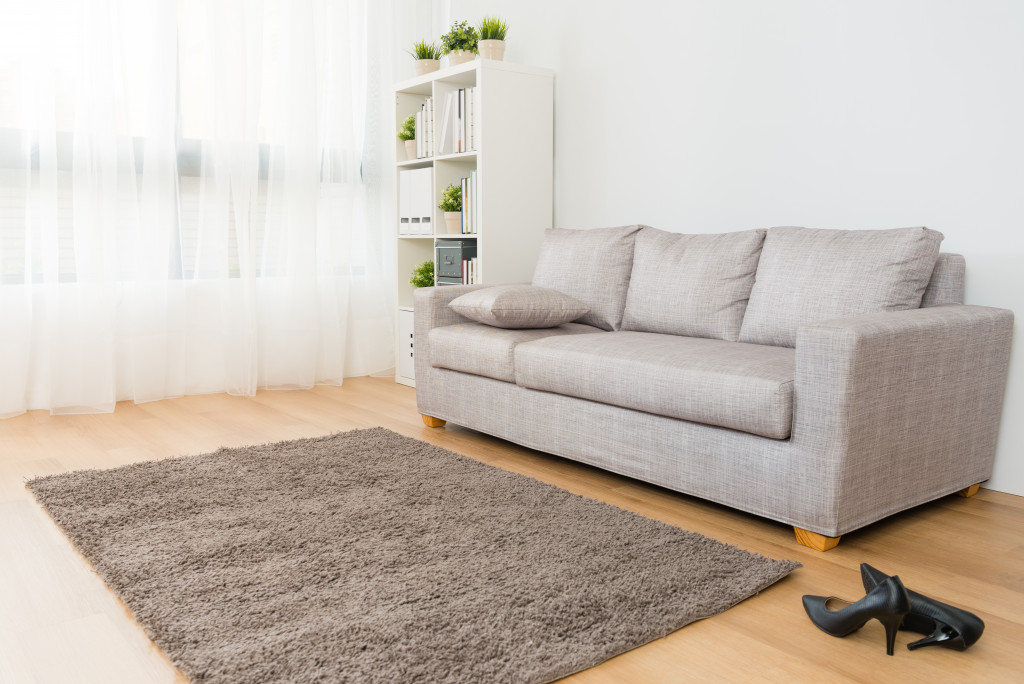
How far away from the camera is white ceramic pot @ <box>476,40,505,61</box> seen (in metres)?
3.96

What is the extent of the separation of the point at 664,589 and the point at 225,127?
10.5 feet

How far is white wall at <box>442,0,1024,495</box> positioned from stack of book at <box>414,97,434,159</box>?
23.3 inches

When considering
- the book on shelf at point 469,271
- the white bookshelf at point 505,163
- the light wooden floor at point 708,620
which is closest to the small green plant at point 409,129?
the white bookshelf at point 505,163

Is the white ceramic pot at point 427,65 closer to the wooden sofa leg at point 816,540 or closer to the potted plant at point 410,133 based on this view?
the potted plant at point 410,133

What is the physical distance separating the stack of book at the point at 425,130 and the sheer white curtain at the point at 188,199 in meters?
0.42

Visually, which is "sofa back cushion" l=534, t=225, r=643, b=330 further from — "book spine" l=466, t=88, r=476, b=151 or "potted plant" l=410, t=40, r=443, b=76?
"potted plant" l=410, t=40, r=443, b=76

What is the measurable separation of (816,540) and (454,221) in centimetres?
251

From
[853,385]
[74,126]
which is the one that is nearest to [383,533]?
[853,385]

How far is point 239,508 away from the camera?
2.35 m

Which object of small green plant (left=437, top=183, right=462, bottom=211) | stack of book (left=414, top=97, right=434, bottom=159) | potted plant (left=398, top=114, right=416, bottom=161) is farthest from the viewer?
potted plant (left=398, top=114, right=416, bottom=161)

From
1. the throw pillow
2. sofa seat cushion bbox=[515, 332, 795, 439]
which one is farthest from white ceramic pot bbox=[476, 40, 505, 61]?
sofa seat cushion bbox=[515, 332, 795, 439]

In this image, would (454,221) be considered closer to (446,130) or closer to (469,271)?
(469,271)

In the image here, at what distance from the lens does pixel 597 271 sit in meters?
3.33

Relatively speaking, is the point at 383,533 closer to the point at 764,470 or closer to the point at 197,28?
the point at 764,470
